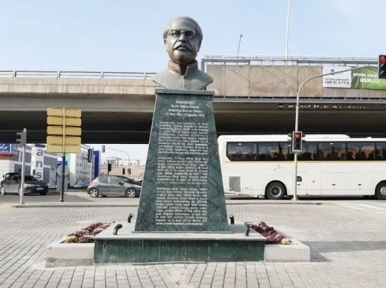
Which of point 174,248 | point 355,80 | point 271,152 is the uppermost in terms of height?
point 355,80

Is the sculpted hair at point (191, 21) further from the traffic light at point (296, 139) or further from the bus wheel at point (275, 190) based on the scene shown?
the bus wheel at point (275, 190)

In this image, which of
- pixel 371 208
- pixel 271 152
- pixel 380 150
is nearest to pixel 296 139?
pixel 271 152

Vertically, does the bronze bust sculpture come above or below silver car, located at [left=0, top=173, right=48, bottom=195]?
above

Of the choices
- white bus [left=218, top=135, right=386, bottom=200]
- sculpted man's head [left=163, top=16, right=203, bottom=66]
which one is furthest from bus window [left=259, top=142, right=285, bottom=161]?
sculpted man's head [left=163, top=16, right=203, bottom=66]

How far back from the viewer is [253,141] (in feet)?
84.2

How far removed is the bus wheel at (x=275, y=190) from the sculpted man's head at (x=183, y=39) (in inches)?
748

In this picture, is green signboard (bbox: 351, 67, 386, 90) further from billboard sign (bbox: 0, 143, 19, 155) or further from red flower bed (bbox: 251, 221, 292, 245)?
billboard sign (bbox: 0, 143, 19, 155)

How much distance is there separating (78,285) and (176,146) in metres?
2.73

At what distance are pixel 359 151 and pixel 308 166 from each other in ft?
9.50

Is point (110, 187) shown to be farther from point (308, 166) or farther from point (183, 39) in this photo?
point (183, 39)

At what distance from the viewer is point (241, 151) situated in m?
25.6

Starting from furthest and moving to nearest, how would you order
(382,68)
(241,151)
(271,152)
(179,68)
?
(271,152) < (241,151) < (382,68) < (179,68)

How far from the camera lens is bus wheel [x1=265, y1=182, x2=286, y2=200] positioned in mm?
26000

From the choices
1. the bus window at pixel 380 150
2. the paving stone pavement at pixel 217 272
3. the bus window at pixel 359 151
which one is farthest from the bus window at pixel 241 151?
the paving stone pavement at pixel 217 272
